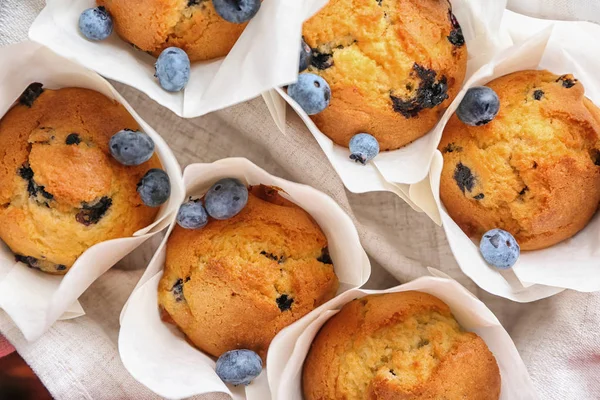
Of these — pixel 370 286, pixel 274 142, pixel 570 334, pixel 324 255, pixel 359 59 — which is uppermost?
pixel 359 59

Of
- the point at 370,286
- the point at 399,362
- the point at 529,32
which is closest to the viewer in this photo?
the point at 399,362

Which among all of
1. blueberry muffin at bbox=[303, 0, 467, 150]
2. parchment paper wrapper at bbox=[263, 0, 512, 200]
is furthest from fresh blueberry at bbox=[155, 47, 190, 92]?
blueberry muffin at bbox=[303, 0, 467, 150]

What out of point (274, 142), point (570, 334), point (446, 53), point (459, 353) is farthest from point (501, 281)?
point (274, 142)

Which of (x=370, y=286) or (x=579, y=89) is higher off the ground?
(x=579, y=89)

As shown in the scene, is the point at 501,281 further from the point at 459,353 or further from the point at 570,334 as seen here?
the point at 570,334

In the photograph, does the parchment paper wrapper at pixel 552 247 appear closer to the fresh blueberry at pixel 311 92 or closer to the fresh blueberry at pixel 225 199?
the fresh blueberry at pixel 311 92

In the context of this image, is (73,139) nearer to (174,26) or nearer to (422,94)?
(174,26)
